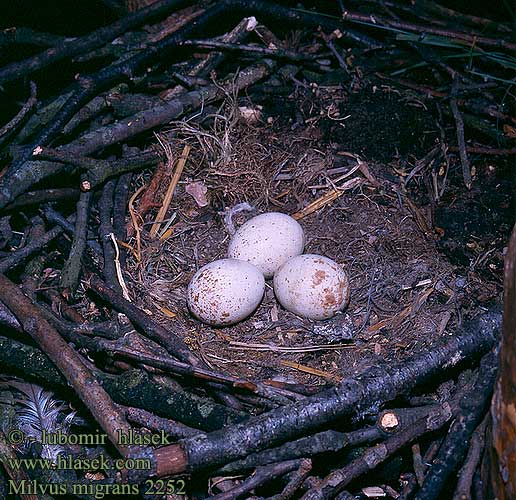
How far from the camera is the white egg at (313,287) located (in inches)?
98.3

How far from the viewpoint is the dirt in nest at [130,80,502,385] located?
2482mm

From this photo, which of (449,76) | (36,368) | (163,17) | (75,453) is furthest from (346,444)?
(163,17)

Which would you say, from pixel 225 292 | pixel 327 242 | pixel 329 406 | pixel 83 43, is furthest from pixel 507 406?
pixel 83 43

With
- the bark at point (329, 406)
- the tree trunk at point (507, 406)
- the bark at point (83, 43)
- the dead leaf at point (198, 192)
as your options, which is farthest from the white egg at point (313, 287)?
the bark at point (83, 43)

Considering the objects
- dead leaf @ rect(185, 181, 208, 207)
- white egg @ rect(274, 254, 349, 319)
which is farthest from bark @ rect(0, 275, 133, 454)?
dead leaf @ rect(185, 181, 208, 207)

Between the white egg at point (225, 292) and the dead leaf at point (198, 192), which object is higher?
the dead leaf at point (198, 192)

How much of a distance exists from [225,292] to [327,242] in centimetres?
59

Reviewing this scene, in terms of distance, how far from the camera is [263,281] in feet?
8.53

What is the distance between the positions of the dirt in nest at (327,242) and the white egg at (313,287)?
0.07m

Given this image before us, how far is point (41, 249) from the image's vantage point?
2.60m

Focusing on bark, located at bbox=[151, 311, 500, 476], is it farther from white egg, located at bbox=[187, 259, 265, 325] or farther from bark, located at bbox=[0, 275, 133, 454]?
white egg, located at bbox=[187, 259, 265, 325]

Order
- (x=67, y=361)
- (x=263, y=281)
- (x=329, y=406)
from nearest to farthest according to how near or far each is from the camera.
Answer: (x=329, y=406) → (x=67, y=361) → (x=263, y=281)

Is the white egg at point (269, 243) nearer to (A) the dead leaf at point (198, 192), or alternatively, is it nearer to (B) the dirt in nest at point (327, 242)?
(B) the dirt in nest at point (327, 242)

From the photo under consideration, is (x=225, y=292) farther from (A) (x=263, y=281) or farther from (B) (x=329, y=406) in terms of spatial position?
(B) (x=329, y=406)
